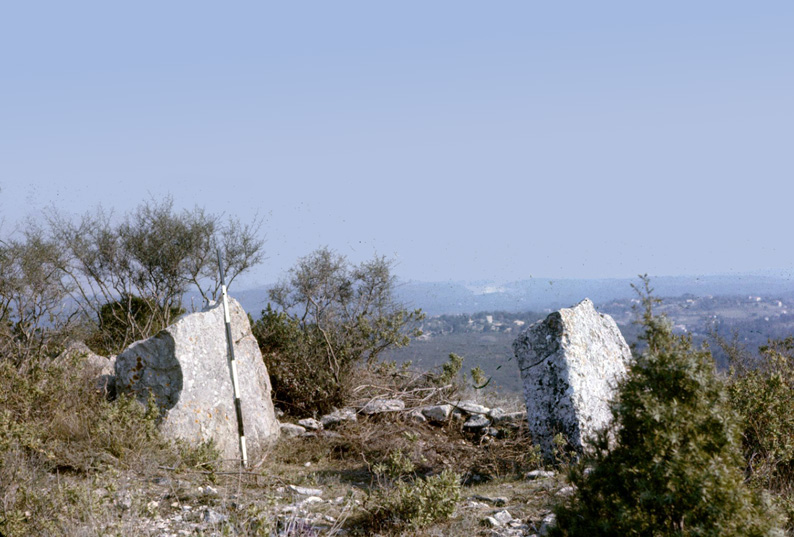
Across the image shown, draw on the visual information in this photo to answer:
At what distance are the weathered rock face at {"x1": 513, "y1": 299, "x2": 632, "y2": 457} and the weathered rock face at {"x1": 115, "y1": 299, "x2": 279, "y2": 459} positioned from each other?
3.78 metres

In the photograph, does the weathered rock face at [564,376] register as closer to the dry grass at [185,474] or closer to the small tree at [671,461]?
the dry grass at [185,474]

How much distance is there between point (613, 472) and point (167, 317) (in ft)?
46.9

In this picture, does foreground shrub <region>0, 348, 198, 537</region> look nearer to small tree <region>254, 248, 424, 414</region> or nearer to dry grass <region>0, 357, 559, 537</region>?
dry grass <region>0, 357, 559, 537</region>

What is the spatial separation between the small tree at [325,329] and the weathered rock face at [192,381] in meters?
2.11

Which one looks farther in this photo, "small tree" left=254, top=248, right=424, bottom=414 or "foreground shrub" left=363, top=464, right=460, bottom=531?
"small tree" left=254, top=248, right=424, bottom=414

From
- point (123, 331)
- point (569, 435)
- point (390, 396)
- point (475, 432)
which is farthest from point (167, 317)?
point (569, 435)

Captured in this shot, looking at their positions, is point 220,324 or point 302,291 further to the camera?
point 302,291

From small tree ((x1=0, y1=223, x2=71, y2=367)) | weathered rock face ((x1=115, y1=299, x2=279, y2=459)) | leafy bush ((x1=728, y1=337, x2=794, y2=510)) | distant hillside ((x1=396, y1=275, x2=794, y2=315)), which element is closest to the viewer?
leafy bush ((x1=728, y1=337, x2=794, y2=510))

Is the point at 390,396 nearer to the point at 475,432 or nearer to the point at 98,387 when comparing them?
the point at 475,432

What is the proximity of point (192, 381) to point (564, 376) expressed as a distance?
460 cm

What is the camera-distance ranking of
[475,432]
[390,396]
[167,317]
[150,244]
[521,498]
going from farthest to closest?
[150,244] → [167,317] → [390,396] → [475,432] → [521,498]

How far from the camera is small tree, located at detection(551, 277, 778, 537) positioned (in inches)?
147

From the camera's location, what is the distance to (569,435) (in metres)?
7.92

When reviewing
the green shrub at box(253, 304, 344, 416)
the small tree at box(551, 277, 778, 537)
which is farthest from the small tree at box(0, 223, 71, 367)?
the small tree at box(551, 277, 778, 537)
